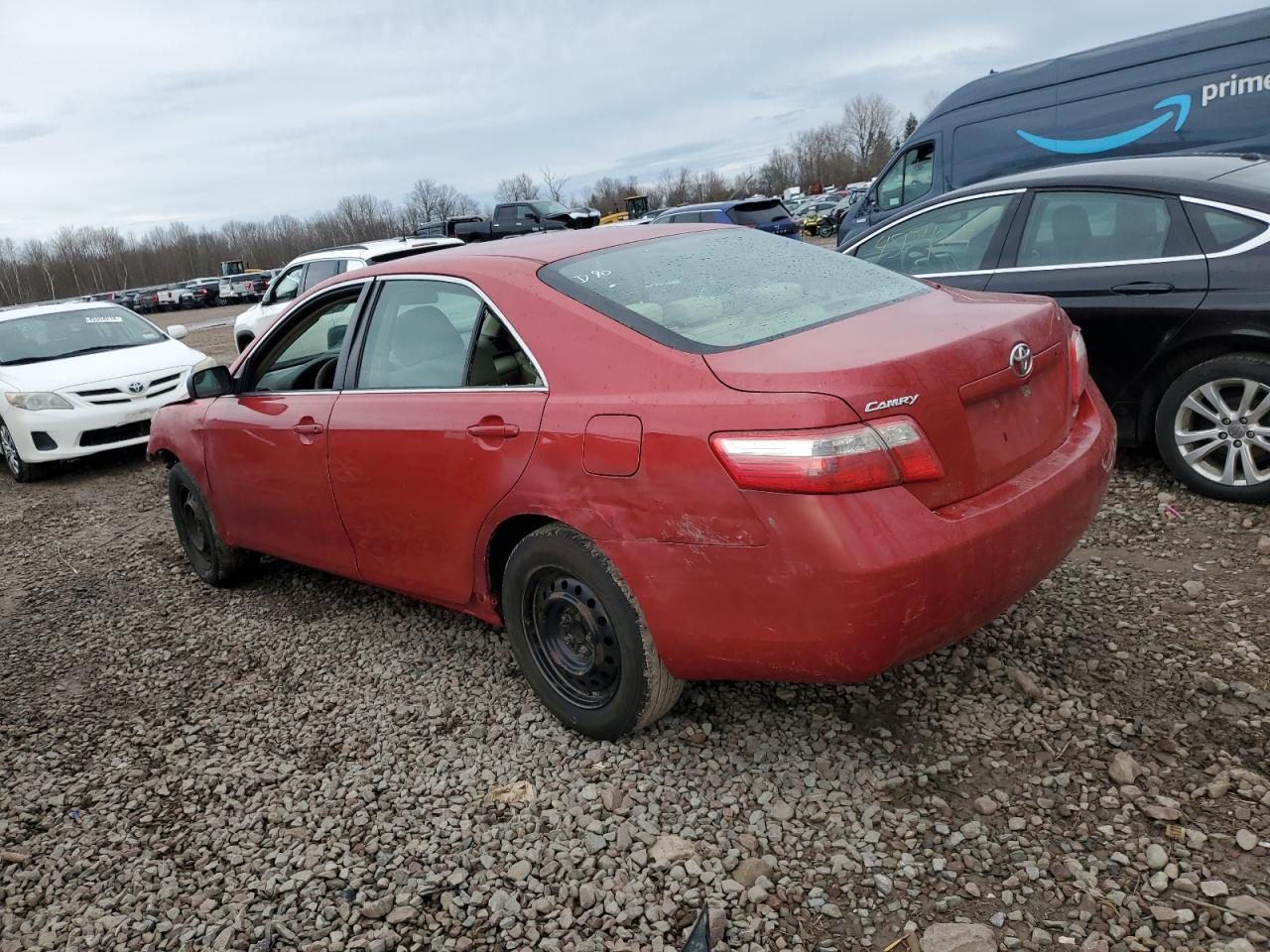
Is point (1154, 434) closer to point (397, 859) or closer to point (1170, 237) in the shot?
point (1170, 237)

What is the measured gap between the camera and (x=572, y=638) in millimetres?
2998

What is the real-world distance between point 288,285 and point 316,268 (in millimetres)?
784

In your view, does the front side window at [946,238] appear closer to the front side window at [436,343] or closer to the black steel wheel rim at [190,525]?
the front side window at [436,343]

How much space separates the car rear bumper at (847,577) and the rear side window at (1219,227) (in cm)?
231

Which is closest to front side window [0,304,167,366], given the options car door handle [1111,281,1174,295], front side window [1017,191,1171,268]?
front side window [1017,191,1171,268]

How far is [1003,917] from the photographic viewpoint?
7.11 ft

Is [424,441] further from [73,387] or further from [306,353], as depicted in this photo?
[73,387]

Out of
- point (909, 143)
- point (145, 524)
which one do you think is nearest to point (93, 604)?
point (145, 524)

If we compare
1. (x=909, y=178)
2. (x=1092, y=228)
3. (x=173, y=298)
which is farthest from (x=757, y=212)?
(x=173, y=298)

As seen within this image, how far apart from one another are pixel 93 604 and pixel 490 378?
3.18m

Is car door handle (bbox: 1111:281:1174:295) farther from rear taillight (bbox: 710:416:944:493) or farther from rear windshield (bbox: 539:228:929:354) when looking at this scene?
rear taillight (bbox: 710:416:944:493)

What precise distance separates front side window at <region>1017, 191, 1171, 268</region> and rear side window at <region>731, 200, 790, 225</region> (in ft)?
52.5

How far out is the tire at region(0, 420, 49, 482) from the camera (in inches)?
319

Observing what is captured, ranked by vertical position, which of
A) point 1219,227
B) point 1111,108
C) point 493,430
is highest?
point 1111,108
